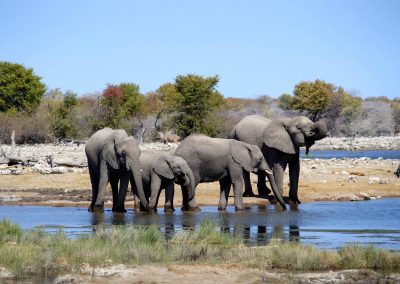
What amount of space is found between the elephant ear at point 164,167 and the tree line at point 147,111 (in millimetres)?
38257

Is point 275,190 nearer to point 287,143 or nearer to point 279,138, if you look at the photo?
point 287,143

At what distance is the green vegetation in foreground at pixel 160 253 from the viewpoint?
50.0ft

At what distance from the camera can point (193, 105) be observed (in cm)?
6438

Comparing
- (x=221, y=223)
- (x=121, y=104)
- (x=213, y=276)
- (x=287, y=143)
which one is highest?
(x=121, y=104)

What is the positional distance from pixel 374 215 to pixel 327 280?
9903 mm

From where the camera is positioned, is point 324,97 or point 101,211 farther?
point 324,97

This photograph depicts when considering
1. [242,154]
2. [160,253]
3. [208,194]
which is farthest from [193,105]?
[160,253]

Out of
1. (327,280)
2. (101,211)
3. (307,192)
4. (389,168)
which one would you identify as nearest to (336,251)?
(327,280)

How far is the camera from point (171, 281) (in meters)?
14.4

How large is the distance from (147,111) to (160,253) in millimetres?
74304

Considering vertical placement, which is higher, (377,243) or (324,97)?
(324,97)

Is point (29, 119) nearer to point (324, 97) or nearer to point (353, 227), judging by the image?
point (324, 97)

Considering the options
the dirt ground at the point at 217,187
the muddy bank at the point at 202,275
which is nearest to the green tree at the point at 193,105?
the dirt ground at the point at 217,187

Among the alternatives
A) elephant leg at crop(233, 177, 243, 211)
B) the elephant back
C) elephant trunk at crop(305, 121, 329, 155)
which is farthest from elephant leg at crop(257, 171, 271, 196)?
elephant leg at crop(233, 177, 243, 211)
